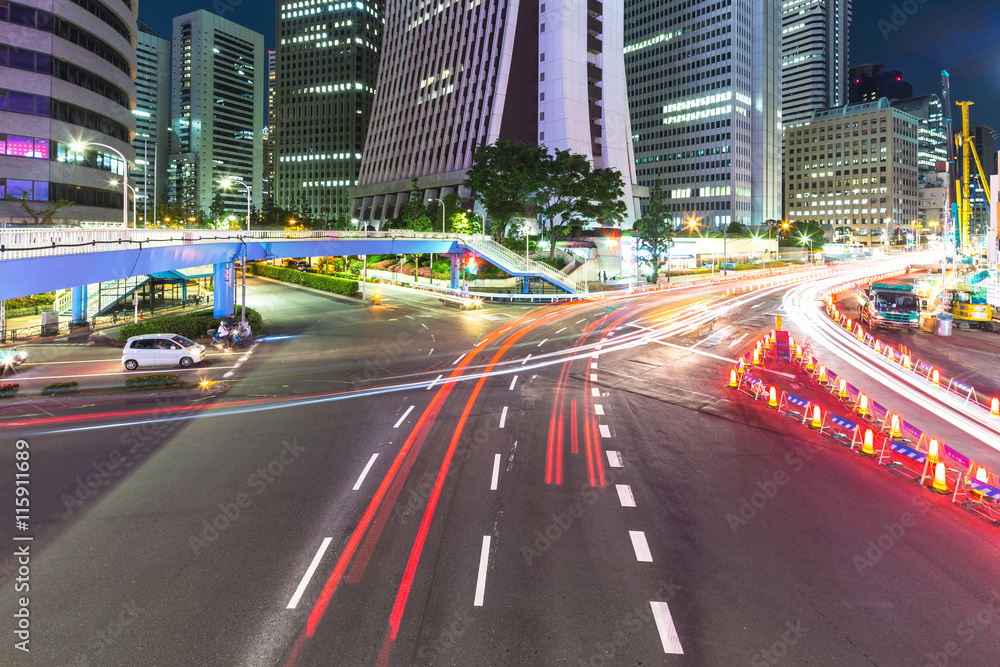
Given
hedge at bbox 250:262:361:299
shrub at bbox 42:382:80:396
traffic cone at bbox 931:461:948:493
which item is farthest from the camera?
hedge at bbox 250:262:361:299

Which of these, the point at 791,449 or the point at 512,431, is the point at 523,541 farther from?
the point at 791,449

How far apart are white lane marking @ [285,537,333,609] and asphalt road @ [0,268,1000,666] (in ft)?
0.13

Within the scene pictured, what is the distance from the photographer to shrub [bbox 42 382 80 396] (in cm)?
2150

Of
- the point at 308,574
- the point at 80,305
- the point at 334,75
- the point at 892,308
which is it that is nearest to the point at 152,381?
the point at 308,574

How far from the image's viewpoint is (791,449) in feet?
51.9

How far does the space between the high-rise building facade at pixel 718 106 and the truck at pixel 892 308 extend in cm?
12211

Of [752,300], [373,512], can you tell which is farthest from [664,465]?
[752,300]

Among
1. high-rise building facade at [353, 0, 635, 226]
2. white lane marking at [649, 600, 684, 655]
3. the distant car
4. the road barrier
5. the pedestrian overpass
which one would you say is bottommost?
white lane marking at [649, 600, 684, 655]

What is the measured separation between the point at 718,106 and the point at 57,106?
155m

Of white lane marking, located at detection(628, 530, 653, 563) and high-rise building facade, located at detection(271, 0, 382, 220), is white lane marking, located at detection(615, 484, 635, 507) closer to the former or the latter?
white lane marking, located at detection(628, 530, 653, 563)

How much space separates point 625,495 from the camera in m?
12.7

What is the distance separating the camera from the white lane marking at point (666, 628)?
7.73 meters

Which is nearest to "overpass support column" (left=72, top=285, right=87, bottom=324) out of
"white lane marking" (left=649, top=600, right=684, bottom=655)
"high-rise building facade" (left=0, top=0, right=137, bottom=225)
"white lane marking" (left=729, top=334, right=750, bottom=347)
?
"high-rise building facade" (left=0, top=0, right=137, bottom=225)

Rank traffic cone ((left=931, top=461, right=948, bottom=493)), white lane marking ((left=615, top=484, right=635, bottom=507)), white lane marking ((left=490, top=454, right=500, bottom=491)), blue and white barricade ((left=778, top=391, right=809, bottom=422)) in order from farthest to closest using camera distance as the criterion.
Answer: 1. blue and white barricade ((left=778, top=391, right=809, bottom=422))
2. white lane marking ((left=490, top=454, right=500, bottom=491))
3. traffic cone ((left=931, top=461, right=948, bottom=493))
4. white lane marking ((left=615, top=484, right=635, bottom=507))
